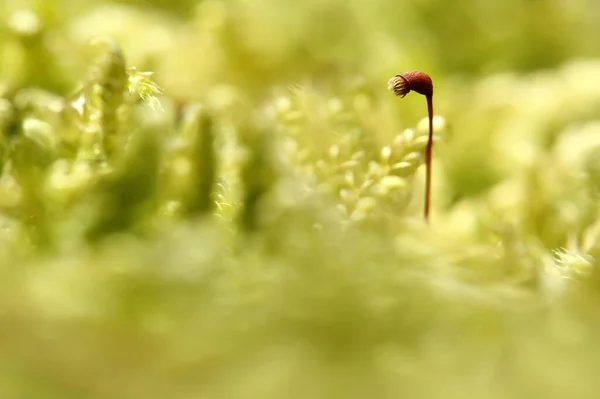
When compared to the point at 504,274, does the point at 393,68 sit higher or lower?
higher

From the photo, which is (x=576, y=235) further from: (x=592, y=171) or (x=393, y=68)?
(x=393, y=68)

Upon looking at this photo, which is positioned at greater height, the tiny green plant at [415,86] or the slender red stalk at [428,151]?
the tiny green plant at [415,86]

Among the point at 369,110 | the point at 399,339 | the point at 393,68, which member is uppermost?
the point at 393,68

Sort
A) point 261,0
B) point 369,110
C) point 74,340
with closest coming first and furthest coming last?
point 74,340, point 369,110, point 261,0

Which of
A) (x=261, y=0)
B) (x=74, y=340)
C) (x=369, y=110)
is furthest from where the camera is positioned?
(x=261, y=0)

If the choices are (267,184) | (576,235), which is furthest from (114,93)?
(576,235)

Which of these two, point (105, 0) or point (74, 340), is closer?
point (74, 340)

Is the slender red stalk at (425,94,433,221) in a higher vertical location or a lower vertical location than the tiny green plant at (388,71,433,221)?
lower

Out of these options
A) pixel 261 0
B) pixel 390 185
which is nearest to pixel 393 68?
pixel 261 0
